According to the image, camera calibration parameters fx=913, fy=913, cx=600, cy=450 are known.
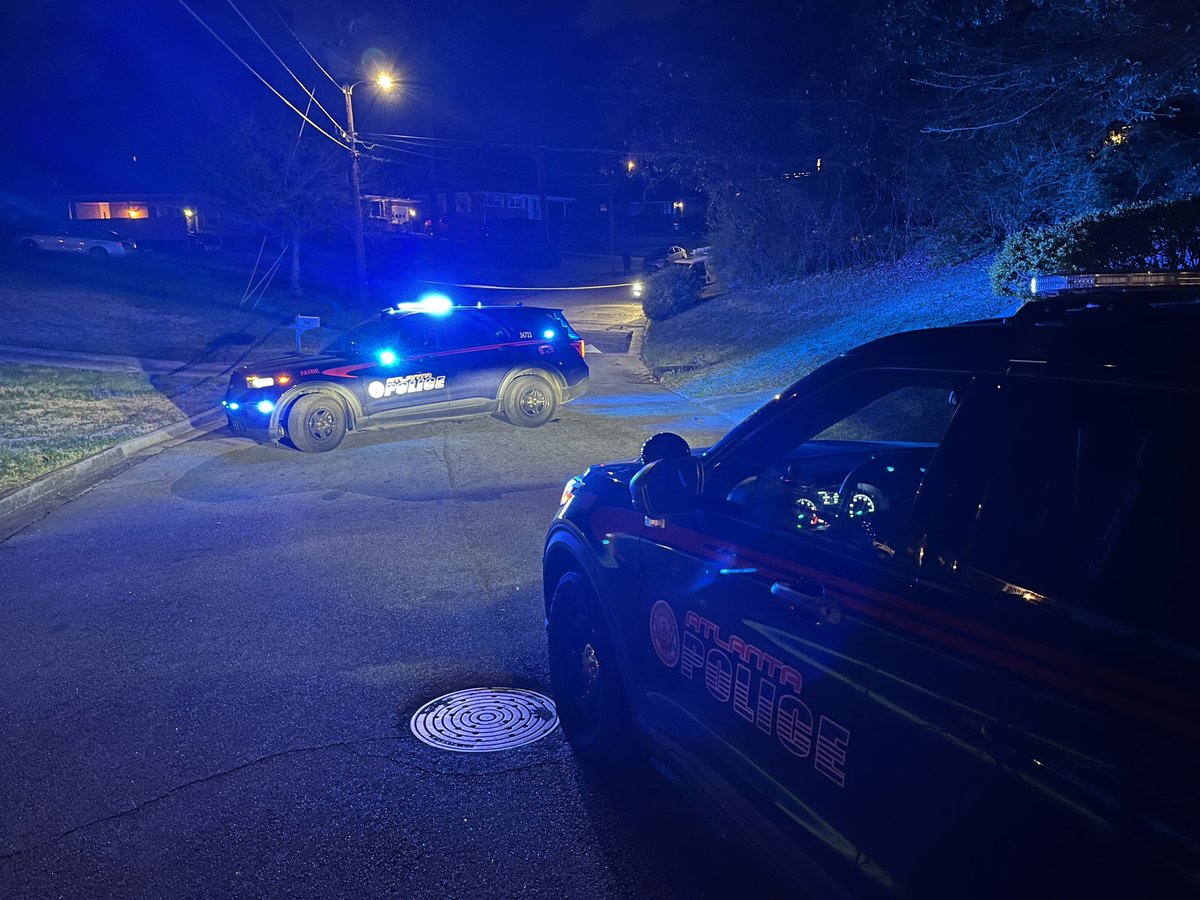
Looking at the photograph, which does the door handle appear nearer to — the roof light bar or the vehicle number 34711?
the vehicle number 34711

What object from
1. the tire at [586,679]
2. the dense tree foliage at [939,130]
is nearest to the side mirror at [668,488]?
the tire at [586,679]

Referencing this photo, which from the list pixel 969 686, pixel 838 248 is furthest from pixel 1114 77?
pixel 838 248

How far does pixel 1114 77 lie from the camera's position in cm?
1108

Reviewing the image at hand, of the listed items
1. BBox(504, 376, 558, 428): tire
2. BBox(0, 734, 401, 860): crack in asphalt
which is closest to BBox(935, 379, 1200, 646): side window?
BBox(0, 734, 401, 860): crack in asphalt

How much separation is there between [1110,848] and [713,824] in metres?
2.09

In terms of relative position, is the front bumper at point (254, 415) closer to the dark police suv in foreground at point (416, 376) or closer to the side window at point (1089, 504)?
the dark police suv in foreground at point (416, 376)

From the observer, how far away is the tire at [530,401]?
12.2 metres

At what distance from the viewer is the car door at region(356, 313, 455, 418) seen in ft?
36.8

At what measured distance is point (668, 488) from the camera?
9.77 feet

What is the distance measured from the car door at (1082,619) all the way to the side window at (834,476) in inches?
9.1

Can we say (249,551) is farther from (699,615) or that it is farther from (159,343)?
(159,343)

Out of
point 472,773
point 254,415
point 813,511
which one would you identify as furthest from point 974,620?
point 254,415

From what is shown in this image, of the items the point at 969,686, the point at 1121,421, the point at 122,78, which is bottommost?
the point at 969,686

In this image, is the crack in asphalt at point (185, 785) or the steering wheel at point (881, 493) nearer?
the steering wheel at point (881, 493)
